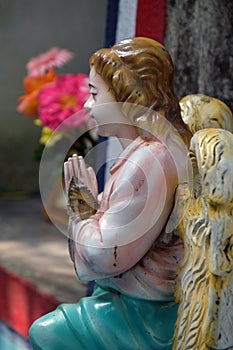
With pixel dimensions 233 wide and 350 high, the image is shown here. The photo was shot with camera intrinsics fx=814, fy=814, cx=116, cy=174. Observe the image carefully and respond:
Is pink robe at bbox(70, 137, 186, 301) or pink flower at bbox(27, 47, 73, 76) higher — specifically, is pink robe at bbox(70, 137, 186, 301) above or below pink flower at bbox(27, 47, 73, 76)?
above

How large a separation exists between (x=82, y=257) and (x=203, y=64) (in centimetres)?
90

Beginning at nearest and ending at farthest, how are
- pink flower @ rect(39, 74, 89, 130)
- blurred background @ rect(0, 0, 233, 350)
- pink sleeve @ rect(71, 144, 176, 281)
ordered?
pink sleeve @ rect(71, 144, 176, 281) → blurred background @ rect(0, 0, 233, 350) → pink flower @ rect(39, 74, 89, 130)

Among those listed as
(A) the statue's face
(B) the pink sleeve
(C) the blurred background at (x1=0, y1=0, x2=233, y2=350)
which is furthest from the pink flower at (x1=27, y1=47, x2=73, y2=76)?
(B) the pink sleeve

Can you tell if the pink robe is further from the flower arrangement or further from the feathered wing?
the flower arrangement

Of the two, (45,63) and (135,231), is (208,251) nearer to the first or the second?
(135,231)

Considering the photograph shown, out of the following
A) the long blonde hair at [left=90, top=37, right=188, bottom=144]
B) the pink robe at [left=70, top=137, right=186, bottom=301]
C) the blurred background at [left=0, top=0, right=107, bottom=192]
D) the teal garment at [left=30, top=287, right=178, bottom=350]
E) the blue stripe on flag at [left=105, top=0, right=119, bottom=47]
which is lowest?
the blurred background at [left=0, top=0, right=107, bottom=192]

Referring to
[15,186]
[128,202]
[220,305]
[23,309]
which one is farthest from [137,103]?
[15,186]

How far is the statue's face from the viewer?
4.91ft

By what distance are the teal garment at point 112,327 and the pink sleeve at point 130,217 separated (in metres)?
0.10

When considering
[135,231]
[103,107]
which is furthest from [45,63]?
[135,231]

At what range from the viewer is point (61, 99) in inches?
137

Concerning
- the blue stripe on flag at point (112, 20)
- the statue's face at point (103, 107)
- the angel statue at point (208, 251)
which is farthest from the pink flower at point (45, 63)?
the angel statue at point (208, 251)

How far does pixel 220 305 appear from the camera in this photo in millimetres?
1259

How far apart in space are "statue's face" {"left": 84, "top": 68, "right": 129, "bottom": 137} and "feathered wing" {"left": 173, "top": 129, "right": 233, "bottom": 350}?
0.23 meters
